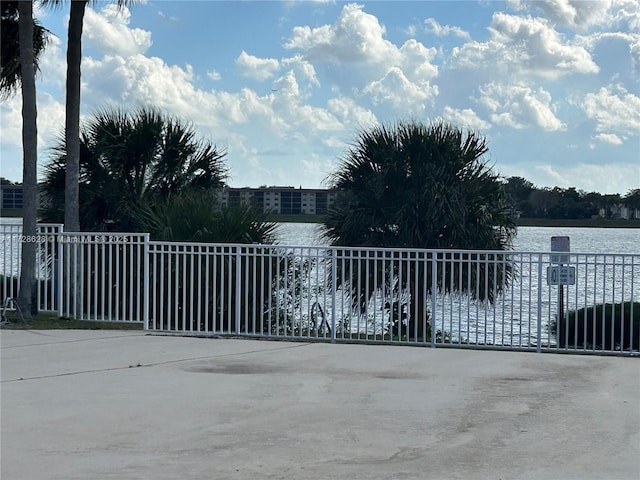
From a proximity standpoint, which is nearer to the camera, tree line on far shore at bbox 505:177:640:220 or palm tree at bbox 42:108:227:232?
palm tree at bbox 42:108:227:232

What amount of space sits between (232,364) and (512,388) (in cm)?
323

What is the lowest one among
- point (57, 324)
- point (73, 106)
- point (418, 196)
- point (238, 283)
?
point (57, 324)

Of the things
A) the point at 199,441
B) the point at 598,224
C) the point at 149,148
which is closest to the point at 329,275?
the point at 149,148

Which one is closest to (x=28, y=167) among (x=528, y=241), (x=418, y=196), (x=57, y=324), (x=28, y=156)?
(x=28, y=156)

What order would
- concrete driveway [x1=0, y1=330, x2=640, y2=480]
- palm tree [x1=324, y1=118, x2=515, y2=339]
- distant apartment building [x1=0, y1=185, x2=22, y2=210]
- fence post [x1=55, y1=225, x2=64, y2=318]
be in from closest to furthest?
1. concrete driveway [x1=0, y1=330, x2=640, y2=480]
2. fence post [x1=55, y1=225, x2=64, y2=318]
3. palm tree [x1=324, y1=118, x2=515, y2=339]
4. distant apartment building [x1=0, y1=185, x2=22, y2=210]

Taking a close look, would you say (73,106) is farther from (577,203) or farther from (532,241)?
(532,241)

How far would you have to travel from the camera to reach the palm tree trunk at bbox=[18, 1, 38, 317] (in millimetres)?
14156

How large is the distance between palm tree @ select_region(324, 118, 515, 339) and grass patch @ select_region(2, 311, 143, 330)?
597 cm

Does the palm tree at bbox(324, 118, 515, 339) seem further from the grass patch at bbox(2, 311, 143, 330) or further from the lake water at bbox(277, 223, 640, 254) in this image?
the grass patch at bbox(2, 311, 143, 330)

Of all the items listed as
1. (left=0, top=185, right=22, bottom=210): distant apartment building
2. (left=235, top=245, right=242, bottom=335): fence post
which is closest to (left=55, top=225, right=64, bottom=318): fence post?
(left=235, top=245, right=242, bottom=335): fence post

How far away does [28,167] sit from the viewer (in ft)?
47.2

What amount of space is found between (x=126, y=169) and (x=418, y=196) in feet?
21.4

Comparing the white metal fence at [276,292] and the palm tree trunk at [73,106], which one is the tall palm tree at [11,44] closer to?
the palm tree trunk at [73,106]

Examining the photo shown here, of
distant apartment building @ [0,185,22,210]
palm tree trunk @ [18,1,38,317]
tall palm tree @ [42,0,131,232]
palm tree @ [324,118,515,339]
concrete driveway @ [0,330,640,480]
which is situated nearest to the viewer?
concrete driveway @ [0,330,640,480]
